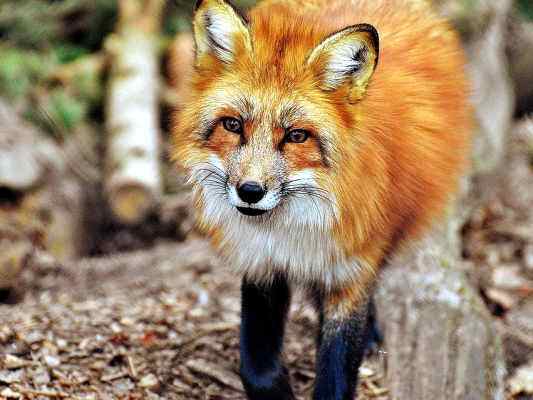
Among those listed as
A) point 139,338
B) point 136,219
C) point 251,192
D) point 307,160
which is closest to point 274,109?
point 307,160

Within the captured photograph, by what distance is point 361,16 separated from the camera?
4.15 meters

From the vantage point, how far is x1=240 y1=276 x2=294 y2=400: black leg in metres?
3.88

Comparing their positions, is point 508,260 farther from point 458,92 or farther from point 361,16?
point 361,16

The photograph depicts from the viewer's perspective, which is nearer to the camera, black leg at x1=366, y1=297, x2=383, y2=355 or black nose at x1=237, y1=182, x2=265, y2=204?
black nose at x1=237, y1=182, x2=265, y2=204

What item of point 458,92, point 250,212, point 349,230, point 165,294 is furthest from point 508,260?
point 250,212

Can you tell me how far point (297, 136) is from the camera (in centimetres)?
326

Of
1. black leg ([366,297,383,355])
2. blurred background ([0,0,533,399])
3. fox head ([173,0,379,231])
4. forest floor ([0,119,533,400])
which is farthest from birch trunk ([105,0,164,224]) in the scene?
fox head ([173,0,379,231])

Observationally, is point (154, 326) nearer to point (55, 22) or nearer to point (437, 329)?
point (437, 329)

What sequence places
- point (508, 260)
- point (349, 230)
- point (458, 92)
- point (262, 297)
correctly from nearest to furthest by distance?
1. point (349, 230)
2. point (262, 297)
3. point (458, 92)
4. point (508, 260)

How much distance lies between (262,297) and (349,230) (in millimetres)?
732

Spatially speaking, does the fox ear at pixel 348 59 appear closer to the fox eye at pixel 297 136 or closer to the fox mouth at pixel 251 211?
the fox eye at pixel 297 136

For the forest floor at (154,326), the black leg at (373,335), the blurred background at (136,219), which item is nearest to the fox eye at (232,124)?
the blurred background at (136,219)

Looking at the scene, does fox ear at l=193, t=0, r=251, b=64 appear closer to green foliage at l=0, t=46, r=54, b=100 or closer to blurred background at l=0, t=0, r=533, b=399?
blurred background at l=0, t=0, r=533, b=399

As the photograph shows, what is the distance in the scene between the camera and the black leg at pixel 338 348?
3.67 metres
